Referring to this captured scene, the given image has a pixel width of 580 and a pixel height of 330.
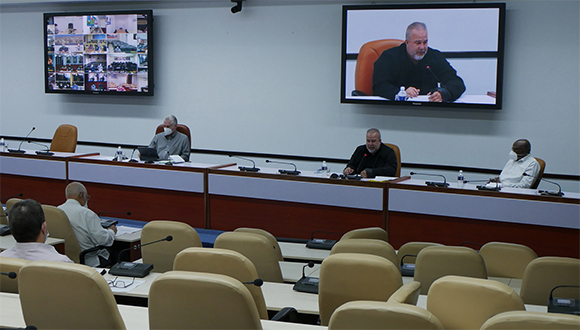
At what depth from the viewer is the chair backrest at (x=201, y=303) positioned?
2000 millimetres

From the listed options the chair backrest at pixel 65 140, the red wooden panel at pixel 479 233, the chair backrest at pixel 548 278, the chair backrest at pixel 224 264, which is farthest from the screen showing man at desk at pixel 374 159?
the chair backrest at pixel 65 140

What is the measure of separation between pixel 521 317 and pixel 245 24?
283 inches

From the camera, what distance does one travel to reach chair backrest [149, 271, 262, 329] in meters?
2.00

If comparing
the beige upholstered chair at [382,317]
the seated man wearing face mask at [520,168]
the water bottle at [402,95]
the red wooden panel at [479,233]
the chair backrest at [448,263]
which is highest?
the water bottle at [402,95]

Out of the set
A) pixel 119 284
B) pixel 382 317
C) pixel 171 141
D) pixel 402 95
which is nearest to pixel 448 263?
pixel 382 317

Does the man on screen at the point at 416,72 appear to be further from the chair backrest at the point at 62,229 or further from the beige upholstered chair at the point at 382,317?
the beige upholstered chair at the point at 382,317

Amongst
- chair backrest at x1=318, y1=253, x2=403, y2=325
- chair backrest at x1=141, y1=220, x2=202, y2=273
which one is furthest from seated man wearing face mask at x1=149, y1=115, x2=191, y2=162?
chair backrest at x1=318, y1=253, x2=403, y2=325

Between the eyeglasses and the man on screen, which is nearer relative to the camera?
the eyeglasses

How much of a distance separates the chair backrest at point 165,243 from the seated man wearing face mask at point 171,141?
11.8ft

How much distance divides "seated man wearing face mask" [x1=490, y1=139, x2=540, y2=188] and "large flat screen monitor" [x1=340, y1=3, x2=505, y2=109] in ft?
3.44

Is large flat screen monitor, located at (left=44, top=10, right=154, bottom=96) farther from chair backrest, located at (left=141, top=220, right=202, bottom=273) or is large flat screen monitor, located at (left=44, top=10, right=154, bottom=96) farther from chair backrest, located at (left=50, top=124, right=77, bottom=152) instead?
chair backrest, located at (left=141, top=220, right=202, bottom=273)

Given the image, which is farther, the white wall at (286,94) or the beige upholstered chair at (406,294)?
the white wall at (286,94)

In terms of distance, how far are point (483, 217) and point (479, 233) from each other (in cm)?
16

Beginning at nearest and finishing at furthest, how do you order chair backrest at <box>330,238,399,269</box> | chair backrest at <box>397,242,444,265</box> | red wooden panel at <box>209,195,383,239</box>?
chair backrest at <box>330,238,399,269</box>, chair backrest at <box>397,242,444,265</box>, red wooden panel at <box>209,195,383,239</box>
